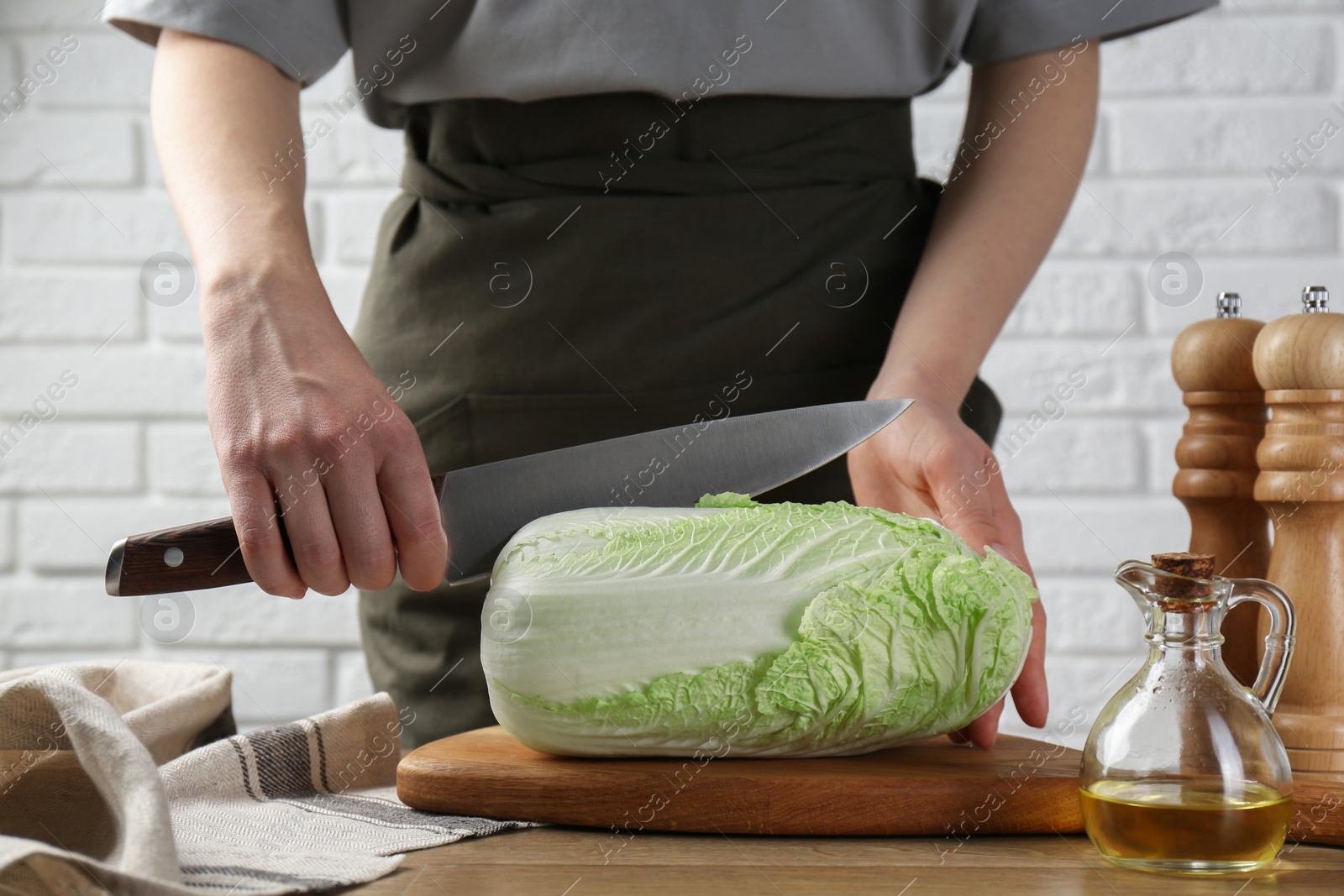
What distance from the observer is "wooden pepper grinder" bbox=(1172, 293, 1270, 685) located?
2.82 ft

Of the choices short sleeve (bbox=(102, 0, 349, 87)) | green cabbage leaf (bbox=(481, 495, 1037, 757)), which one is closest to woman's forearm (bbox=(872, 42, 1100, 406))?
green cabbage leaf (bbox=(481, 495, 1037, 757))

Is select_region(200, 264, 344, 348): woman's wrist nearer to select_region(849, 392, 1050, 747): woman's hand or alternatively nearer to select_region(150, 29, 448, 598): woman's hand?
select_region(150, 29, 448, 598): woman's hand

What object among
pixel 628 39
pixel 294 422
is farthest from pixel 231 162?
pixel 628 39

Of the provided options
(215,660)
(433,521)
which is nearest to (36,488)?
(215,660)

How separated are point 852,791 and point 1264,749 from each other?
0.25m

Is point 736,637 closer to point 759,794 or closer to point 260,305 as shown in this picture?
point 759,794

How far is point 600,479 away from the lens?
0.90 m

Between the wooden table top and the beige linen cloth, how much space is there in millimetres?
40

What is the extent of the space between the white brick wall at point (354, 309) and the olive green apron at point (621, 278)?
676mm

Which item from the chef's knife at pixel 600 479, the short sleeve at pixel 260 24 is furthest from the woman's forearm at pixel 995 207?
the short sleeve at pixel 260 24

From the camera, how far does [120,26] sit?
106 centimetres

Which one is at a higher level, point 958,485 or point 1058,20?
point 1058,20

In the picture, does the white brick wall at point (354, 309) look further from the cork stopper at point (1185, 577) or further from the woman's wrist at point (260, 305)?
the cork stopper at point (1185, 577)

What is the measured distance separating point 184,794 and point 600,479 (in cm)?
38
